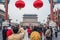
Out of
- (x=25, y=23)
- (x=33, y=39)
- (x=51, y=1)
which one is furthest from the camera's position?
(x=25, y=23)

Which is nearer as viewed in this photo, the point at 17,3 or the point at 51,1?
the point at 17,3

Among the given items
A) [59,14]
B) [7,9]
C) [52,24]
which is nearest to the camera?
[52,24]

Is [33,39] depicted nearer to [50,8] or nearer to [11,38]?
[11,38]

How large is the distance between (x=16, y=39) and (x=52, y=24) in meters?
9.18

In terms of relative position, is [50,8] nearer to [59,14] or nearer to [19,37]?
[19,37]

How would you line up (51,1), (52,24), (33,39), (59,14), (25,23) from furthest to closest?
(25,23)
(59,14)
(51,1)
(52,24)
(33,39)

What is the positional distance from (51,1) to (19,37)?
1098cm

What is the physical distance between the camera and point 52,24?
600 inches

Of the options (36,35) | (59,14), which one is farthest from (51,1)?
(59,14)

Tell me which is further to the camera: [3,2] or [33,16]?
[33,16]

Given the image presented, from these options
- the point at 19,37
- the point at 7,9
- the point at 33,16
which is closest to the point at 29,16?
the point at 33,16

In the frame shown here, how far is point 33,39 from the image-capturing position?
7.08 metres

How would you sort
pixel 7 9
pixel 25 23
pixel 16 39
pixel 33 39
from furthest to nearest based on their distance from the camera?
pixel 25 23, pixel 7 9, pixel 33 39, pixel 16 39

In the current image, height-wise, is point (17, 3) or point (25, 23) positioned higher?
point (17, 3)
